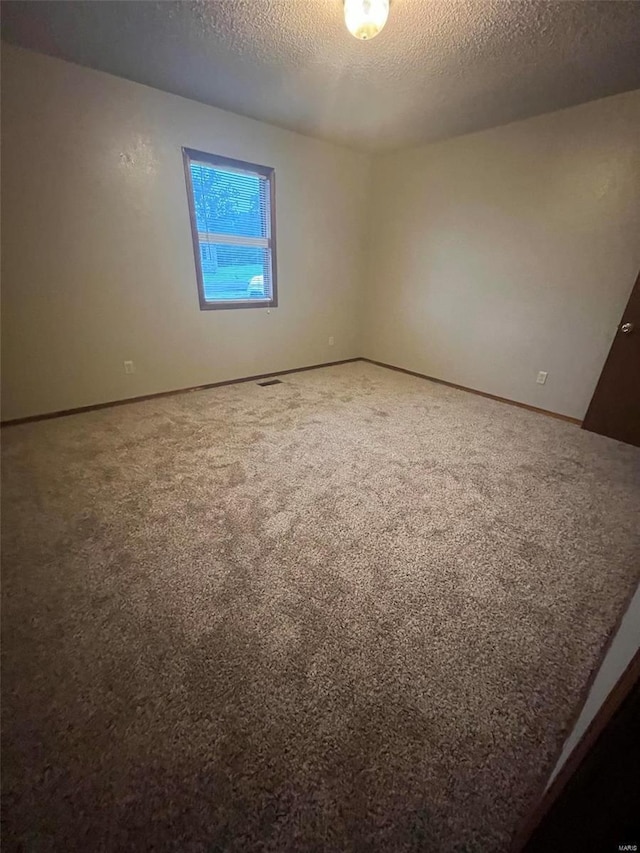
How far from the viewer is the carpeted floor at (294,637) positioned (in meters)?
0.83

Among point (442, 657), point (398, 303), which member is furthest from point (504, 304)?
point (442, 657)

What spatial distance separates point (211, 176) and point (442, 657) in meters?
3.85

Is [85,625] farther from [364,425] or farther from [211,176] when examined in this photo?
[211,176]

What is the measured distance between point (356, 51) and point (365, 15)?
53 centimetres

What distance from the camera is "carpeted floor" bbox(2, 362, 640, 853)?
83cm

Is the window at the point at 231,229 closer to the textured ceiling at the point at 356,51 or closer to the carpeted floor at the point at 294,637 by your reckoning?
the textured ceiling at the point at 356,51

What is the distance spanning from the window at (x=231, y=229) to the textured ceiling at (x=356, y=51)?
0.50 metres

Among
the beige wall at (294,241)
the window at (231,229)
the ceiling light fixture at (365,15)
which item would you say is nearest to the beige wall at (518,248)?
the beige wall at (294,241)

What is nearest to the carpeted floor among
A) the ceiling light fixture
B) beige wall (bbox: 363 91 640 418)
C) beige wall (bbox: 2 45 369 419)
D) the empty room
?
the empty room

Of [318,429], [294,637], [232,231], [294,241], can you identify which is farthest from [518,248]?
[294,637]

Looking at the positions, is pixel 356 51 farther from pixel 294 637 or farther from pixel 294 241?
pixel 294 637

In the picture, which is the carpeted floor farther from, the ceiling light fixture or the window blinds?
the ceiling light fixture

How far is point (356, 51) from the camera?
1.98 metres

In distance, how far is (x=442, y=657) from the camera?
116 centimetres
